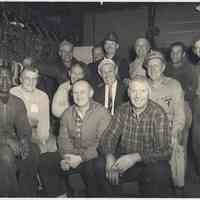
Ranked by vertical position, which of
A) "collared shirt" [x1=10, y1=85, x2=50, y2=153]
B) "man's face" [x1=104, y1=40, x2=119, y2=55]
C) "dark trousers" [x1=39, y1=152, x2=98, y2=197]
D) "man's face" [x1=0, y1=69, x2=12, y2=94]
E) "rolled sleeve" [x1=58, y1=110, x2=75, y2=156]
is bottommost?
"dark trousers" [x1=39, y1=152, x2=98, y2=197]

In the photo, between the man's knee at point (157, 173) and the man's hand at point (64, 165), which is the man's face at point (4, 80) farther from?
the man's knee at point (157, 173)

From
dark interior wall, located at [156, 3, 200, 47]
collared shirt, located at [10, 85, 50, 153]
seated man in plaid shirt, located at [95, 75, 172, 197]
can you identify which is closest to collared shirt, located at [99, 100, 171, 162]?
seated man in plaid shirt, located at [95, 75, 172, 197]

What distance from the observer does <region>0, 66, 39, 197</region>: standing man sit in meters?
3.24

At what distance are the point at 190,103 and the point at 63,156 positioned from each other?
1.25 metres

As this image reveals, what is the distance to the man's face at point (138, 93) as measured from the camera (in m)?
3.12

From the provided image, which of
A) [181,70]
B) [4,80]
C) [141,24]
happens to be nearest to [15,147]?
[4,80]

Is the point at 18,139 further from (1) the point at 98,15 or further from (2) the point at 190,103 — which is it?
(1) the point at 98,15

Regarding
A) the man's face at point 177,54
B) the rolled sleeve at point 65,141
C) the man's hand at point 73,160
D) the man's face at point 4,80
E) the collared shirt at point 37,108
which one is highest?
the man's face at point 177,54

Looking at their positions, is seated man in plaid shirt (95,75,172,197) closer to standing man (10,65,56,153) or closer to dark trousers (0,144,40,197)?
dark trousers (0,144,40,197)

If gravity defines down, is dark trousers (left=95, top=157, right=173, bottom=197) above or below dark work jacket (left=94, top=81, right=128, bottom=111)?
below

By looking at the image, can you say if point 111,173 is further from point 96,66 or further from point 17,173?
point 96,66

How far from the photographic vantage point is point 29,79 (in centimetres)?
366

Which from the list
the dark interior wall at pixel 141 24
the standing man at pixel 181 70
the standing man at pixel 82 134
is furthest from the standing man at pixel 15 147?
the dark interior wall at pixel 141 24

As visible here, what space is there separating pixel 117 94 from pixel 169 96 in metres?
0.42
